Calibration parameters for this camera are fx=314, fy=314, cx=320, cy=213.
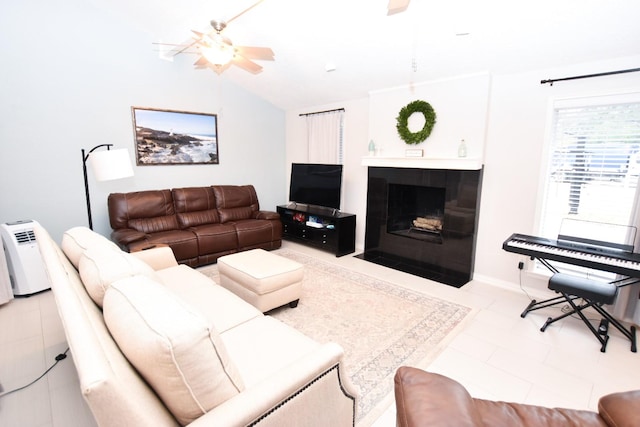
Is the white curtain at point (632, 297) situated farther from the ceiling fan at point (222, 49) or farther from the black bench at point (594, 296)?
the ceiling fan at point (222, 49)

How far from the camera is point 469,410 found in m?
1.08

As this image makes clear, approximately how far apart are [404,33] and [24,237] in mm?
4242

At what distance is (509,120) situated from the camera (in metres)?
3.29

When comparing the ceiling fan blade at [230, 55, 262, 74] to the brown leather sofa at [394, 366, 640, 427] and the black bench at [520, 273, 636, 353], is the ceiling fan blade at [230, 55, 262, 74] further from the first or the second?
the black bench at [520, 273, 636, 353]

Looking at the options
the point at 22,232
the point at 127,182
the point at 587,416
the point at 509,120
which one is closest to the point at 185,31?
the point at 127,182

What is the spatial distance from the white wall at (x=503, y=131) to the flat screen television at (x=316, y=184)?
109 centimetres

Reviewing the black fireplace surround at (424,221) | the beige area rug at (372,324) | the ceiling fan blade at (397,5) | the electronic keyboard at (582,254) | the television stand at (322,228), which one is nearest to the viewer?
the ceiling fan blade at (397,5)

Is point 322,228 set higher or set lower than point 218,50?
lower

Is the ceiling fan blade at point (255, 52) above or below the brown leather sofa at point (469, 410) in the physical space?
above

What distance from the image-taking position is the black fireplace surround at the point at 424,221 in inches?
142

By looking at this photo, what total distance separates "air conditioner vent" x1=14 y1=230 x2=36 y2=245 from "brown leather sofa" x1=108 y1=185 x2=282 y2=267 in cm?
73

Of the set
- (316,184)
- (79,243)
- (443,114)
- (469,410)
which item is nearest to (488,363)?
(469,410)

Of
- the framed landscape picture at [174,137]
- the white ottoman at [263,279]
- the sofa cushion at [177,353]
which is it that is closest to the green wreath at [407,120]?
the white ottoman at [263,279]

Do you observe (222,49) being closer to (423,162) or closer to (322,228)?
(423,162)
